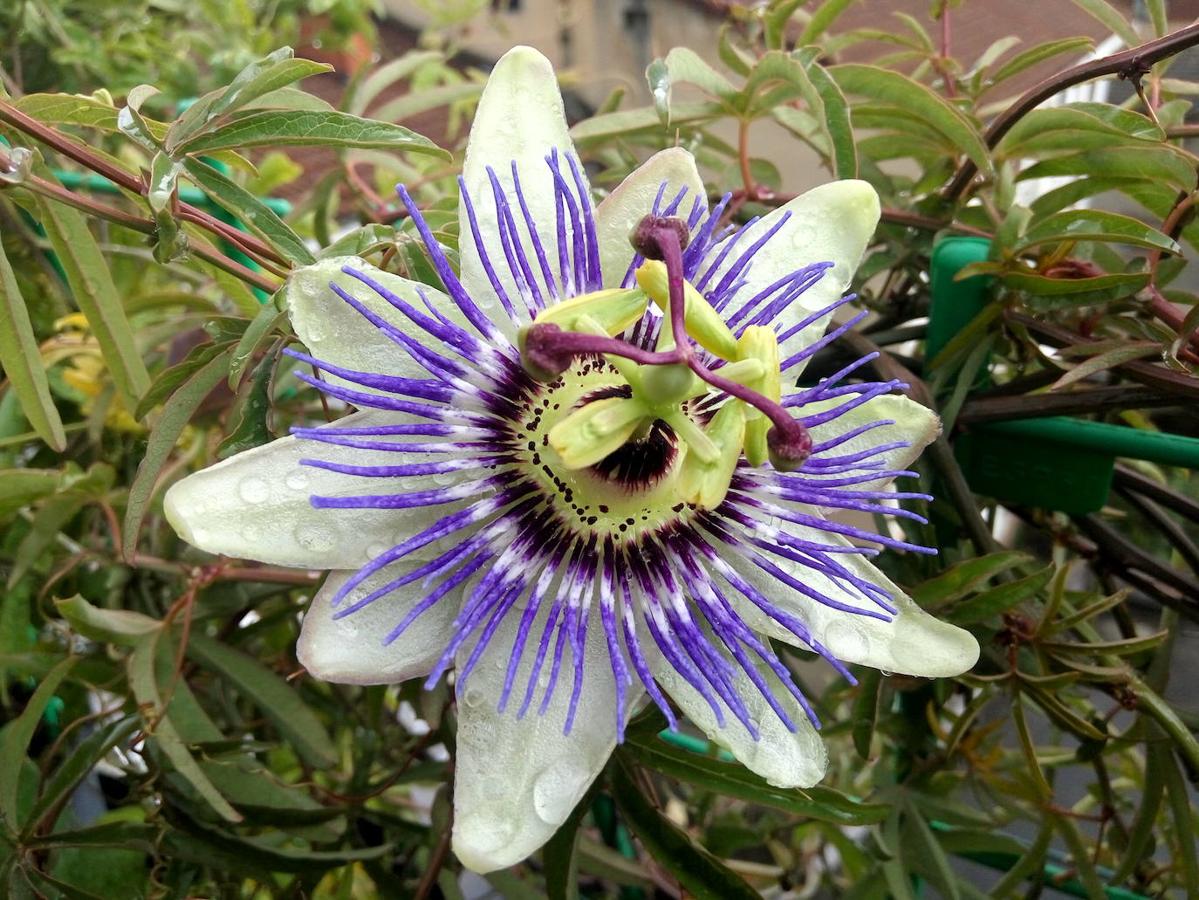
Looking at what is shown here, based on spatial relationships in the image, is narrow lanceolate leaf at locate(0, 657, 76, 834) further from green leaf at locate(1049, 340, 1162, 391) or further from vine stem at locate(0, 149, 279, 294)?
green leaf at locate(1049, 340, 1162, 391)

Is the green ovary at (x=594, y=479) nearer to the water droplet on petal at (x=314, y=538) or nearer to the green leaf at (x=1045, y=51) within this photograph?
the water droplet on petal at (x=314, y=538)

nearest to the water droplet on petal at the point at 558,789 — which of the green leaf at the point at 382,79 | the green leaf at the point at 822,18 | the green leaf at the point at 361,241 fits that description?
the green leaf at the point at 361,241

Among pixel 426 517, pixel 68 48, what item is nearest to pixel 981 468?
pixel 426 517

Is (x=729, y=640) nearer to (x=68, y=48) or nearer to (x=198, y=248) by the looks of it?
(x=198, y=248)

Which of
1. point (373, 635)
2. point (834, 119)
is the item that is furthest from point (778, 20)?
point (373, 635)

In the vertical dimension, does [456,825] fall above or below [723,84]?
below

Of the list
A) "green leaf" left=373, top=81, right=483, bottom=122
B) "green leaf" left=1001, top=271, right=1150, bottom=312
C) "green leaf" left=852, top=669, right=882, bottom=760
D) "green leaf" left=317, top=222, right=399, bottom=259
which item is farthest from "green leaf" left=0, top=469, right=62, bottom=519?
"green leaf" left=1001, top=271, right=1150, bottom=312

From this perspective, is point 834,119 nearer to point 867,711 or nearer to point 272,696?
point 867,711

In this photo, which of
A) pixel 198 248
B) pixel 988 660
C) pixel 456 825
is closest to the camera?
pixel 456 825
